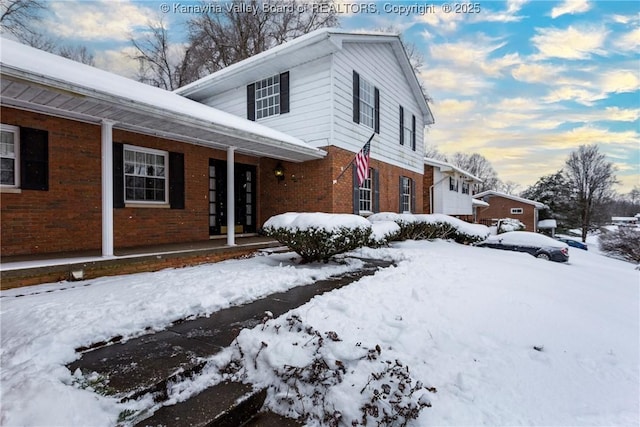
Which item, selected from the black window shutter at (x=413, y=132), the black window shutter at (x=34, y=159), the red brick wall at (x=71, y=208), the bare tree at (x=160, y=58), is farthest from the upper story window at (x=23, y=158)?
the bare tree at (x=160, y=58)

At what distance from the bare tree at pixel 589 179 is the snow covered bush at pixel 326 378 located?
41.3m

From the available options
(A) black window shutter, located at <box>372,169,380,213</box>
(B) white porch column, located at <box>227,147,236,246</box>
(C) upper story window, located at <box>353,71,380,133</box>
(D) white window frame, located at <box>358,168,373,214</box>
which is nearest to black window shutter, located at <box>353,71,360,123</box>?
(C) upper story window, located at <box>353,71,380,133</box>

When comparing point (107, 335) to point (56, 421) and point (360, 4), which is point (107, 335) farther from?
point (360, 4)

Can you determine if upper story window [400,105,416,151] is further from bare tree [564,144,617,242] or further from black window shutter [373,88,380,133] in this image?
bare tree [564,144,617,242]

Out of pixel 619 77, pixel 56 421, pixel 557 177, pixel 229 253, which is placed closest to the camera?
pixel 56 421

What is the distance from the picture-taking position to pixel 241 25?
18.1 metres

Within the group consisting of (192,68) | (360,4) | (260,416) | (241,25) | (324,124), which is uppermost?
(241,25)

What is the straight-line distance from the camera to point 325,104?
9039 millimetres

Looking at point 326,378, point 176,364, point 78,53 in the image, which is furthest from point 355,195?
point 78,53

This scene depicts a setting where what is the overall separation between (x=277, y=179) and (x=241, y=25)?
13342mm

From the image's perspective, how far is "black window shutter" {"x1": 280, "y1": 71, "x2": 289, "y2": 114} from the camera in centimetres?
973

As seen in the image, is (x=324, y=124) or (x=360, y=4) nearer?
(x=324, y=124)

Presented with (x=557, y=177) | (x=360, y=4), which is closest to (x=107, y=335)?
(x=360, y=4)

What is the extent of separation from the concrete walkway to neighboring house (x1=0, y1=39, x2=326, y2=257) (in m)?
3.24
